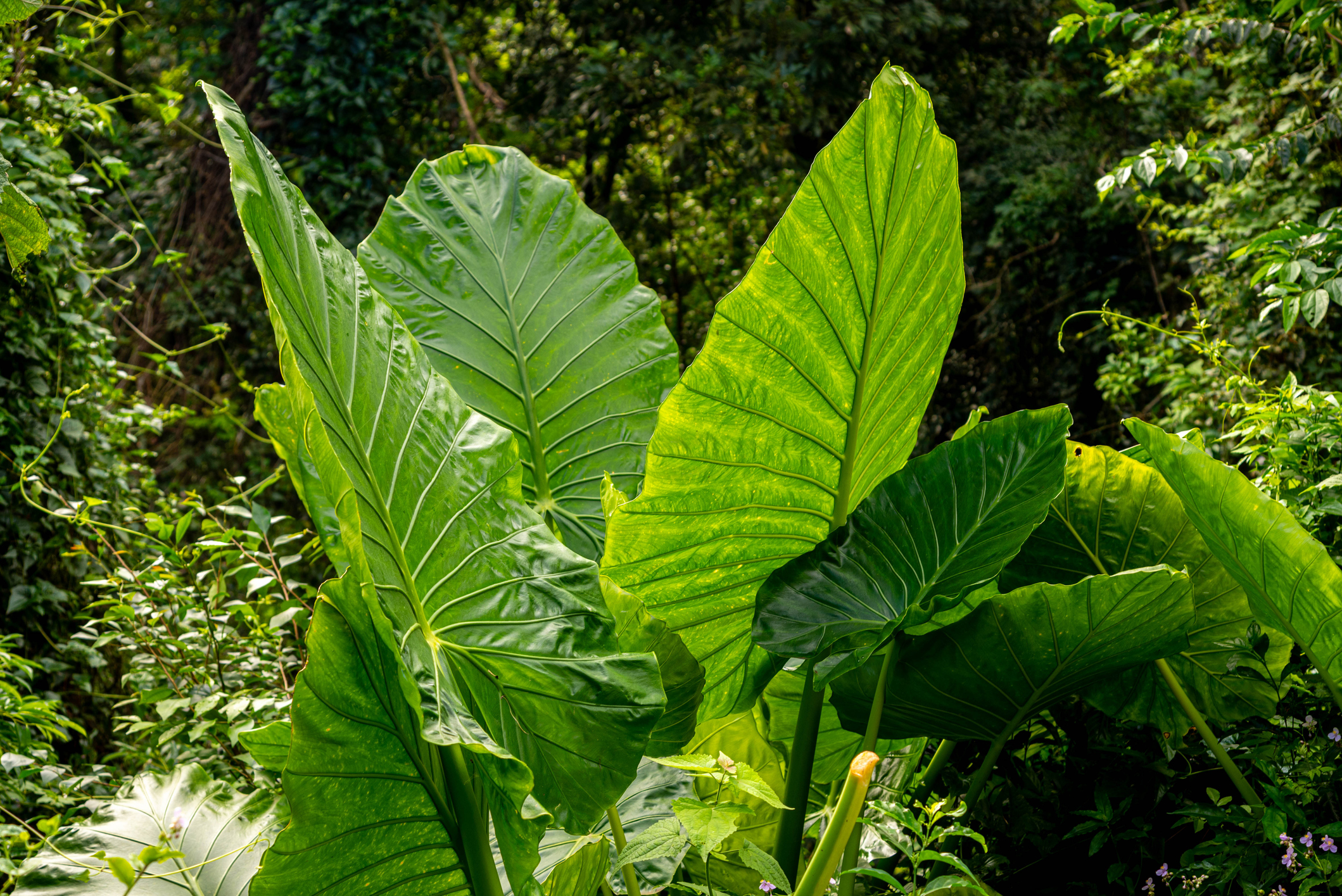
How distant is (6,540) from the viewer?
226 cm

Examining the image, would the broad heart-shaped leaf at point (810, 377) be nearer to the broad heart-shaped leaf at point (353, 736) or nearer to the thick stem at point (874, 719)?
the thick stem at point (874, 719)

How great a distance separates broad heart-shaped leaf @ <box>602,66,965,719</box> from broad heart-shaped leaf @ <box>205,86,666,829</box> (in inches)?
5.8

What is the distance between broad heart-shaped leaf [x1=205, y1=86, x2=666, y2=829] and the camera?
32.1 inches

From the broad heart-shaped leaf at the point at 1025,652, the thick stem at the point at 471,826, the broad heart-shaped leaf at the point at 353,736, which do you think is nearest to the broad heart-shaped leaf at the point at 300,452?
the broad heart-shaped leaf at the point at 353,736

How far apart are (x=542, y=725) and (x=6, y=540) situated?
1925 mm

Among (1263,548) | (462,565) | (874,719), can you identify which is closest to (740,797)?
(874,719)

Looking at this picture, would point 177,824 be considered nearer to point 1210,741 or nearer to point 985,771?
point 985,771

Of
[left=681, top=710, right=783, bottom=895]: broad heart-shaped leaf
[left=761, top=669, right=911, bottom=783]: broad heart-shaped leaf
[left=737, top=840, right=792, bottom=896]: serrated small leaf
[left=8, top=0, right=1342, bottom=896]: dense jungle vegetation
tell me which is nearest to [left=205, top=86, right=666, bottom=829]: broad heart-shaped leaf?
[left=8, top=0, right=1342, bottom=896]: dense jungle vegetation

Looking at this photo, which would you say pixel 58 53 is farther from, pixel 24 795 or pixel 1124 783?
pixel 1124 783

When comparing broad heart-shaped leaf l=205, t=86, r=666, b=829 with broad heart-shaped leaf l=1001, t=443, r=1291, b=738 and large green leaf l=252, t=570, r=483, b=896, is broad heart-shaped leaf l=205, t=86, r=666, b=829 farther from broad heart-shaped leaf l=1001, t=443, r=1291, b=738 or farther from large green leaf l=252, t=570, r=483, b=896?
broad heart-shaped leaf l=1001, t=443, r=1291, b=738

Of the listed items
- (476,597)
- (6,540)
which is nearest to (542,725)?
(476,597)

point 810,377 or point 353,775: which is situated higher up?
point 810,377

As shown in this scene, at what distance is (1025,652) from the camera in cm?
98

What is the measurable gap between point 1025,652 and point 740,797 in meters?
0.37
